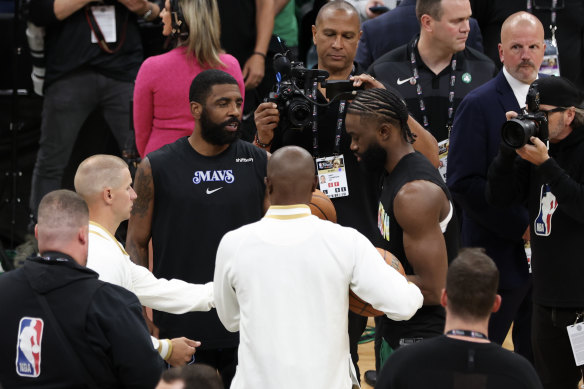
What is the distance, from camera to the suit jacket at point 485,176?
5.50 metres

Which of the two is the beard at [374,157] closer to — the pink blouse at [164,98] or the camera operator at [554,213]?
the camera operator at [554,213]

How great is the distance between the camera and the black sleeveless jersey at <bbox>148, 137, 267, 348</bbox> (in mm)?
4688

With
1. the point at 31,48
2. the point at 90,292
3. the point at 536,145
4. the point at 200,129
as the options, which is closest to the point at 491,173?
the point at 536,145

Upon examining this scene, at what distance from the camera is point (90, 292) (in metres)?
3.41

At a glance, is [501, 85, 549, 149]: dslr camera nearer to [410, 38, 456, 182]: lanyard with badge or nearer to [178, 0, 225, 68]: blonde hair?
[410, 38, 456, 182]: lanyard with badge

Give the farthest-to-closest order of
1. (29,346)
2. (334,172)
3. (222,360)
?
(334,172)
(222,360)
(29,346)

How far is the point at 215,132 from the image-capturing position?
A: 475 cm

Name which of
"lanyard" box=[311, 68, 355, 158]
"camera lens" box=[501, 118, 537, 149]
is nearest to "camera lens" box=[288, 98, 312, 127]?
"lanyard" box=[311, 68, 355, 158]

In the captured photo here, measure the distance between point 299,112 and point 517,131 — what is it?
3.68 feet

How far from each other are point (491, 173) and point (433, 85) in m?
1.00

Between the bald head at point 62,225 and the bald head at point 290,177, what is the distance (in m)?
0.71

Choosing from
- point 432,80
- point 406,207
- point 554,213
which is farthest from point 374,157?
point 432,80

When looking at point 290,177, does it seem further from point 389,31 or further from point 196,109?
point 389,31

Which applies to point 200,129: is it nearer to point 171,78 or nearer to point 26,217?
point 171,78
